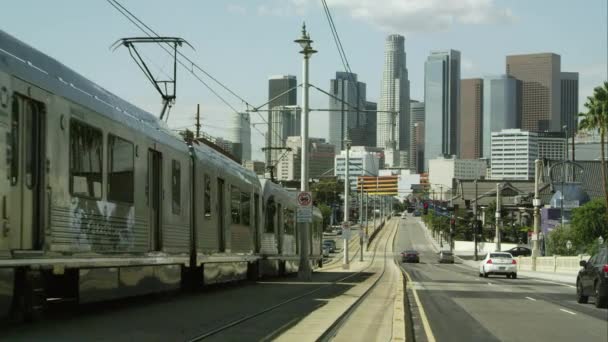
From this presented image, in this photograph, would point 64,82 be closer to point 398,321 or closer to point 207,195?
point 398,321

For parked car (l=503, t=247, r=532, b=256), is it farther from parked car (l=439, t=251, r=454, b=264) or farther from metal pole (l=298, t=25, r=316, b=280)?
metal pole (l=298, t=25, r=316, b=280)

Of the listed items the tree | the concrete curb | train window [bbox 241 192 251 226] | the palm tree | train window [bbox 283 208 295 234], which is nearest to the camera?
the concrete curb

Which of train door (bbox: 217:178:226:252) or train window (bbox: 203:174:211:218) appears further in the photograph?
train door (bbox: 217:178:226:252)

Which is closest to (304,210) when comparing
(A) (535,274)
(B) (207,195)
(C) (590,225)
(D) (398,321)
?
(B) (207,195)

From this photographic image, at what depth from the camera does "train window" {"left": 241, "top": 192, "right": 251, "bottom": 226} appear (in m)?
26.8

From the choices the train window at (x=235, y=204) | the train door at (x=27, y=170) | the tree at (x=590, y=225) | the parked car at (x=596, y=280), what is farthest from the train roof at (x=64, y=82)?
the tree at (x=590, y=225)

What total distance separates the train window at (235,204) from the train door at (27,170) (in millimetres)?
12738

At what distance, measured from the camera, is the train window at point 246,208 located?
2680 centimetres

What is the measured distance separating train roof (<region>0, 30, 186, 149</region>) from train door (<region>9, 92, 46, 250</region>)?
328 mm

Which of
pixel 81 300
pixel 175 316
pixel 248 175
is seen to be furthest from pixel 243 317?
pixel 248 175

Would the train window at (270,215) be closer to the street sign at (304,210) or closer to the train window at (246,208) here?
the street sign at (304,210)

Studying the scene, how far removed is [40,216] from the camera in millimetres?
12289

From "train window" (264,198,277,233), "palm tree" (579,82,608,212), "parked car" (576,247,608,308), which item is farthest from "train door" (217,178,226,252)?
"palm tree" (579,82,608,212)

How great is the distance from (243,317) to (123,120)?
3844 mm
